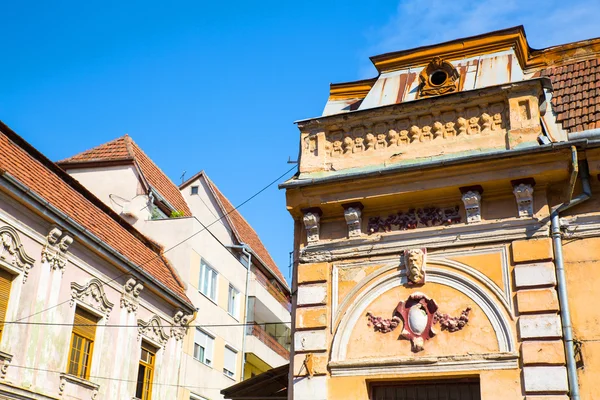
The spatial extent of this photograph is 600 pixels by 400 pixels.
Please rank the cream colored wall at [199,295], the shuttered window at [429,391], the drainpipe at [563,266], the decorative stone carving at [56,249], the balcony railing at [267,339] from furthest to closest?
the balcony railing at [267,339] → the cream colored wall at [199,295] → the decorative stone carving at [56,249] → the shuttered window at [429,391] → the drainpipe at [563,266]

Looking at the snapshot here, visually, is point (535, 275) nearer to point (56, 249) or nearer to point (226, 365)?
point (56, 249)

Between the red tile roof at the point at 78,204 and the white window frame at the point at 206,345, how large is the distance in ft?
6.53

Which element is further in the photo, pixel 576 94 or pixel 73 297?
pixel 73 297

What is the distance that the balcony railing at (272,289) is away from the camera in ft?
115

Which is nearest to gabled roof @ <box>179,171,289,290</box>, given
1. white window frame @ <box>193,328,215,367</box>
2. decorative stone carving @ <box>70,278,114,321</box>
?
white window frame @ <box>193,328,215,367</box>

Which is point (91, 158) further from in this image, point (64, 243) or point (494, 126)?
point (494, 126)

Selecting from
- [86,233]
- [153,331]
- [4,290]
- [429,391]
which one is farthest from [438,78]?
[153,331]

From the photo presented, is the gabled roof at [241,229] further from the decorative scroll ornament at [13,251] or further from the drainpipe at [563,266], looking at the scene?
the drainpipe at [563,266]

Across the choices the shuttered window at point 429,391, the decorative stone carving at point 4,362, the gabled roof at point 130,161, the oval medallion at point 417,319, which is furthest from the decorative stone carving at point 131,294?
the oval medallion at point 417,319

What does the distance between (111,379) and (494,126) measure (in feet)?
50.3

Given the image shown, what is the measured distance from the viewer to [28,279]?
60.7 ft

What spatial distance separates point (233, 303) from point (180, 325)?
225 inches

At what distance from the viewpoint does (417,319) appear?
10.5 meters

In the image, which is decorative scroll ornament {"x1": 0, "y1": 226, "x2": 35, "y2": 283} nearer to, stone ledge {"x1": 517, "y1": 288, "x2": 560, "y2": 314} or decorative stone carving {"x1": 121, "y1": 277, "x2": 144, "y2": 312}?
decorative stone carving {"x1": 121, "y1": 277, "x2": 144, "y2": 312}
